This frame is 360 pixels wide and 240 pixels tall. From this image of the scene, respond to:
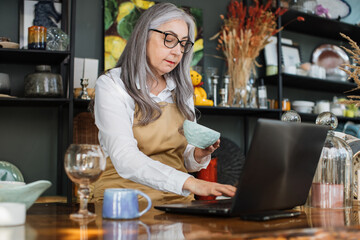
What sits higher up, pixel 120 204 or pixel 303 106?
pixel 303 106

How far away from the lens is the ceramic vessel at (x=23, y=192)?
100cm

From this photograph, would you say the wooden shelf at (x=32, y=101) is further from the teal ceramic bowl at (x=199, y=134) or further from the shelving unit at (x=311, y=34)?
the shelving unit at (x=311, y=34)

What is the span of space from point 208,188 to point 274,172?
251mm

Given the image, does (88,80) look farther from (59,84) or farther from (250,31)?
(250,31)

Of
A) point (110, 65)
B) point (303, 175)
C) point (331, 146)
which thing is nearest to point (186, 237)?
point (303, 175)

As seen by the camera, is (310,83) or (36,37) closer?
(36,37)

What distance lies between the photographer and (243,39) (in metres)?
3.57

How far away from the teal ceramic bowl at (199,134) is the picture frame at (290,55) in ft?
9.10

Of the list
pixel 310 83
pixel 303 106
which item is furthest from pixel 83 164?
pixel 310 83

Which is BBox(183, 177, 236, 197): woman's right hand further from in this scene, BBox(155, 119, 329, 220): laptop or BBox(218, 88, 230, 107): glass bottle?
BBox(218, 88, 230, 107): glass bottle

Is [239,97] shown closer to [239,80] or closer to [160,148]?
[239,80]

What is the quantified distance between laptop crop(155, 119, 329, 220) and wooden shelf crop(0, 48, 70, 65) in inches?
77.9

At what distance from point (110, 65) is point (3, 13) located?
79 centimetres

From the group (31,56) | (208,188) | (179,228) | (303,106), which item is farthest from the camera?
(303,106)
